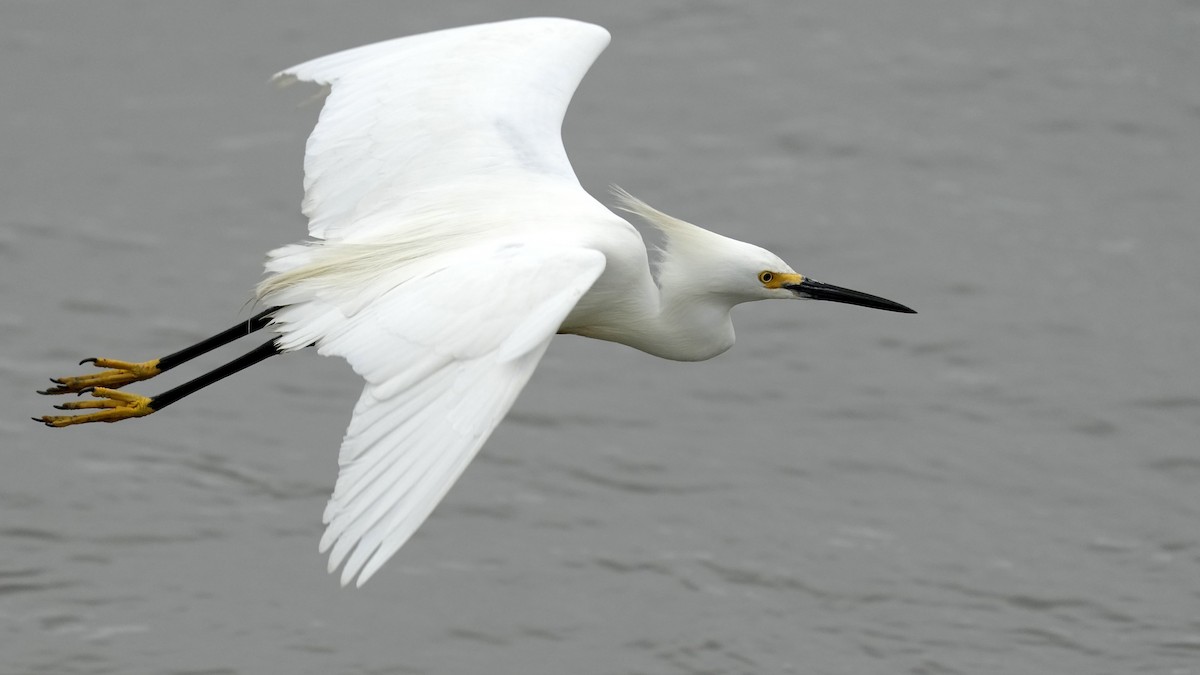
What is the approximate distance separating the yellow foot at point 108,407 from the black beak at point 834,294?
8.79 ft

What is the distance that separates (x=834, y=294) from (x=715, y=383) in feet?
10.5

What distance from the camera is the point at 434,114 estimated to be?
723cm

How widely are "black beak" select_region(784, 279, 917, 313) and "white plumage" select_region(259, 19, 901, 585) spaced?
1cm

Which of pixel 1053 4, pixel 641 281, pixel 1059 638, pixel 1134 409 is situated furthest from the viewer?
pixel 1053 4

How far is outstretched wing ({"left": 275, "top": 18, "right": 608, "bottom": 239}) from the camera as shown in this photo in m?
6.90

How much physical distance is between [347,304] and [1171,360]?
6.33m

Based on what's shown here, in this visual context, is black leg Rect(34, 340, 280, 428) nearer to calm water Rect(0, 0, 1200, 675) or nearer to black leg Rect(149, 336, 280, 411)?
black leg Rect(149, 336, 280, 411)

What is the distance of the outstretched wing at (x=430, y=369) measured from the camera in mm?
4867

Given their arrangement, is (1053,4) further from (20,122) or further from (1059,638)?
(20,122)

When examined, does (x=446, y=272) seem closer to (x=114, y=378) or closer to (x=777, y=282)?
(x=777, y=282)

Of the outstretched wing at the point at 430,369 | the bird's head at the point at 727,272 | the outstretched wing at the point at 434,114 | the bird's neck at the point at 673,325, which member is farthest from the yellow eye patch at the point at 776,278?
the outstretched wing at the point at 430,369

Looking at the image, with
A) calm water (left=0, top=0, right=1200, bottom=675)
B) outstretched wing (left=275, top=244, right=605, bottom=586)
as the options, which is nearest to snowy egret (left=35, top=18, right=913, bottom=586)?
outstretched wing (left=275, top=244, right=605, bottom=586)

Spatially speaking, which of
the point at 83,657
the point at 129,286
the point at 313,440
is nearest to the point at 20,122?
the point at 129,286

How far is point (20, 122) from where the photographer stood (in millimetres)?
11844
